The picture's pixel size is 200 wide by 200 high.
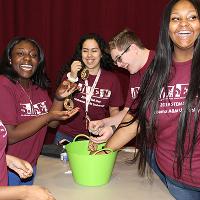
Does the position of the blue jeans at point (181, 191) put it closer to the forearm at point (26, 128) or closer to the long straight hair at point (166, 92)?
the long straight hair at point (166, 92)

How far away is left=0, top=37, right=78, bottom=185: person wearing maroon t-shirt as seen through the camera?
1.84 m

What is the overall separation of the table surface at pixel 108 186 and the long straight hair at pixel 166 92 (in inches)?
4.8

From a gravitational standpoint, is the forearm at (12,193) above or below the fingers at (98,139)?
above

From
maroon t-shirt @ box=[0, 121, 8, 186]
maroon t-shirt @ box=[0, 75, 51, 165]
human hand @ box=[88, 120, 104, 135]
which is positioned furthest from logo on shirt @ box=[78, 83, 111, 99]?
maroon t-shirt @ box=[0, 121, 8, 186]

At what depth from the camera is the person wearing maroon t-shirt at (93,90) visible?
8.78 ft

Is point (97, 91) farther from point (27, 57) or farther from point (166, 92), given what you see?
point (166, 92)

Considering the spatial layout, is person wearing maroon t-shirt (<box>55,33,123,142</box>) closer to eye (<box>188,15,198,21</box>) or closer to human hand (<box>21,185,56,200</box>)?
eye (<box>188,15,198,21</box>)

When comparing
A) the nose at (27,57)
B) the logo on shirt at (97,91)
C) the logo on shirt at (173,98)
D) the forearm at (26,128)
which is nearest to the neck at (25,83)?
the nose at (27,57)

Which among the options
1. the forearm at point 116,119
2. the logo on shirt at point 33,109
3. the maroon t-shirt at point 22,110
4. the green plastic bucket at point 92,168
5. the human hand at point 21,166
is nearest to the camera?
the human hand at point 21,166

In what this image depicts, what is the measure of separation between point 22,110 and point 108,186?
2.02ft

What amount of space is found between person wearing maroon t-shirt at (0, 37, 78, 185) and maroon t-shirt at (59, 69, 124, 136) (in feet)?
1.85

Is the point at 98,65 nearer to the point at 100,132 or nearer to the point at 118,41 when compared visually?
the point at 118,41

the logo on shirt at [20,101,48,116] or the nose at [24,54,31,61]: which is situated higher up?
the nose at [24,54,31,61]

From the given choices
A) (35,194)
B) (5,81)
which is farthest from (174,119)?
(5,81)
